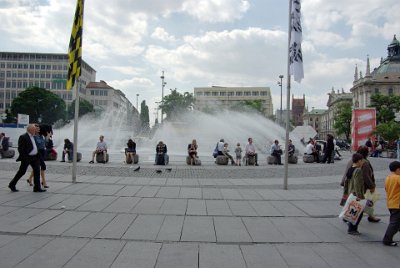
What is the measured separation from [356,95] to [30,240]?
134303mm

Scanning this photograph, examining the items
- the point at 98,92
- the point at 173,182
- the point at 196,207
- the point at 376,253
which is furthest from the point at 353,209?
the point at 98,92

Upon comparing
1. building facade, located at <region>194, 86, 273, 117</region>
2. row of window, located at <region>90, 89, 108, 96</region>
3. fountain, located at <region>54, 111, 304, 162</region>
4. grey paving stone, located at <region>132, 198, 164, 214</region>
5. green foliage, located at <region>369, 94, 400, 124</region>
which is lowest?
grey paving stone, located at <region>132, 198, 164, 214</region>

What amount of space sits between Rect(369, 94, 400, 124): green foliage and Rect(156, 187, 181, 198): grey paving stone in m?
73.0

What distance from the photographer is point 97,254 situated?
16.8ft

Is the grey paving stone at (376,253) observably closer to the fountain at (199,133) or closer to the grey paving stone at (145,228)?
the grey paving stone at (145,228)

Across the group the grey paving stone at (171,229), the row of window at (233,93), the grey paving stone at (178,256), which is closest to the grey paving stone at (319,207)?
the grey paving stone at (171,229)

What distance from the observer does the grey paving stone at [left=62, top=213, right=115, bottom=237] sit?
6156 millimetres

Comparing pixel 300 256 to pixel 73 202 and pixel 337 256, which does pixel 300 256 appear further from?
pixel 73 202

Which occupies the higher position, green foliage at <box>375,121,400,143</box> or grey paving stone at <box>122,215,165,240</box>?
green foliage at <box>375,121,400,143</box>

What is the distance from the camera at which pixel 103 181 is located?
12.7 meters

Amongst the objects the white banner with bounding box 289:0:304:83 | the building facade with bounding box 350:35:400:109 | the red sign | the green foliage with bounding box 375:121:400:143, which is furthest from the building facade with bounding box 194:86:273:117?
the white banner with bounding box 289:0:304:83

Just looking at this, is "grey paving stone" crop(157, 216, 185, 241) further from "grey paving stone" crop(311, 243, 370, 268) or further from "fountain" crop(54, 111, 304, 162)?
"fountain" crop(54, 111, 304, 162)

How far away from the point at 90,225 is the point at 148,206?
2038 mm

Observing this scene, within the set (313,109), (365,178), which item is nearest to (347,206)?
(365,178)
